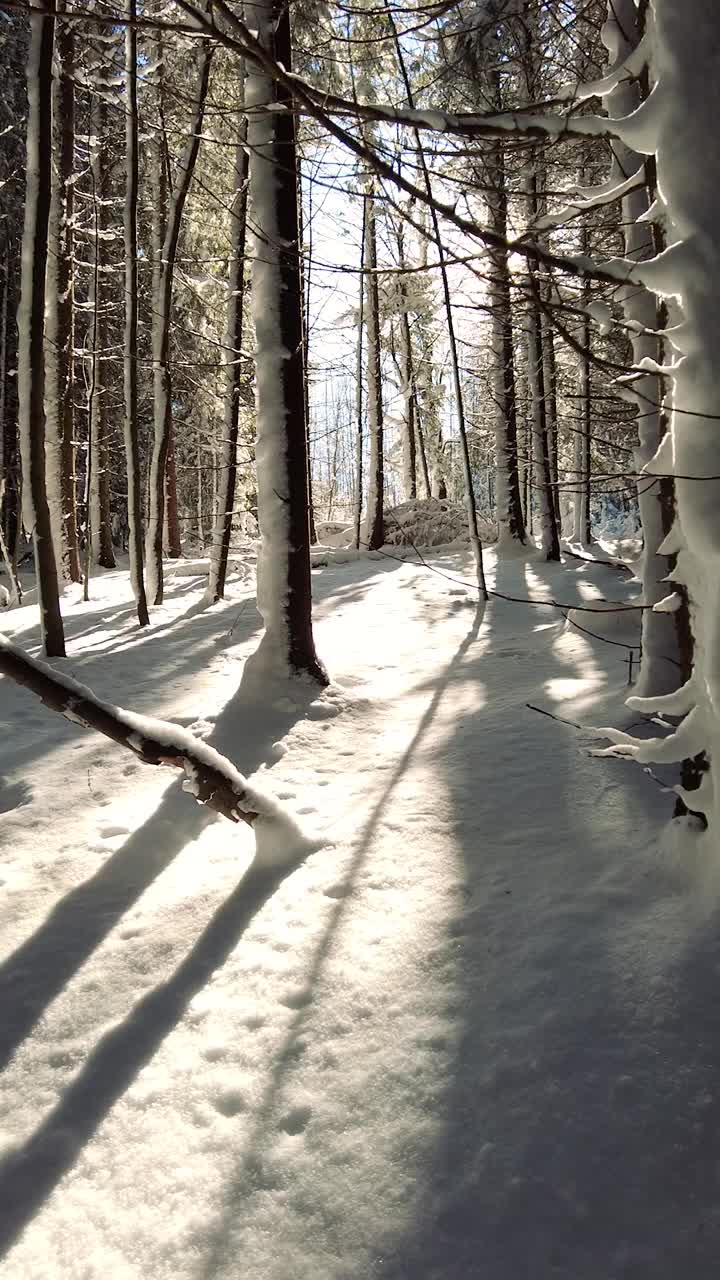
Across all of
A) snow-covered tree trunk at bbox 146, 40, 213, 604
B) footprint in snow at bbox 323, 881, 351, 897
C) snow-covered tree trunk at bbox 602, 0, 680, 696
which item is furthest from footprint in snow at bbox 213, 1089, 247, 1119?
snow-covered tree trunk at bbox 146, 40, 213, 604

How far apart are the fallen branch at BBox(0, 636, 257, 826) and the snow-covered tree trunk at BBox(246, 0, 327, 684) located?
224 cm

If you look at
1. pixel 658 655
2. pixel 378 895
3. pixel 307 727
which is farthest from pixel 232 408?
pixel 378 895

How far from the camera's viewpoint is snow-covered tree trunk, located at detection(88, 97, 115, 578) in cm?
1050

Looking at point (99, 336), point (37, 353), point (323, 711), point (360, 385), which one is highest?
point (99, 336)

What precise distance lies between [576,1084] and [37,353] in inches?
278

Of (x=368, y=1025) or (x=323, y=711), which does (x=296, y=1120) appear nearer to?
(x=368, y=1025)

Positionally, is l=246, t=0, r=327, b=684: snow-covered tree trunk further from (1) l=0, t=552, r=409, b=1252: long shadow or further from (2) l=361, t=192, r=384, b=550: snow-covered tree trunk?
(2) l=361, t=192, r=384, b=550: snow-covered tree trunk

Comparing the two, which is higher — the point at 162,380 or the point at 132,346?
the point at 132,346

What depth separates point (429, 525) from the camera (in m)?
15.7

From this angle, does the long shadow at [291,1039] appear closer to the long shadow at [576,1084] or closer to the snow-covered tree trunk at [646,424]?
the long shadow at [576,1084]

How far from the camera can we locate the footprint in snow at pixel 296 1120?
192 cm

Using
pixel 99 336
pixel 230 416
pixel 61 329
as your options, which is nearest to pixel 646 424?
pixel 230 416

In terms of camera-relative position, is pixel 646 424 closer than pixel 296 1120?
No

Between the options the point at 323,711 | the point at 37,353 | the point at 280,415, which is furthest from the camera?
the point at 37,353
